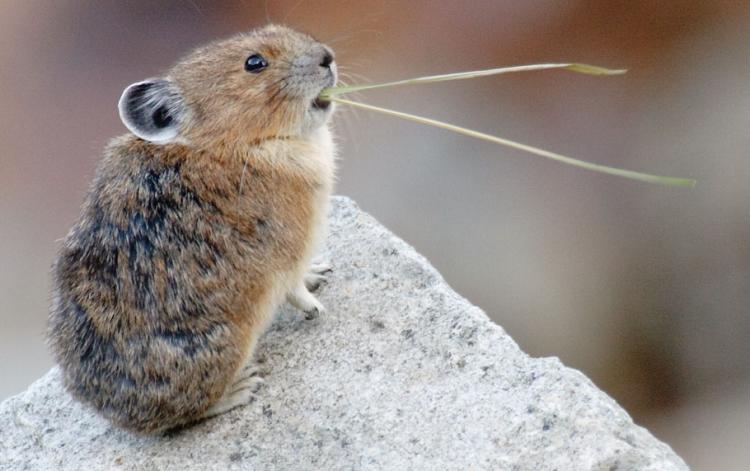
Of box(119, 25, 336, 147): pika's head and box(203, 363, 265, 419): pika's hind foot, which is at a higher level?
box(119, 25, 336, 147): pika's head

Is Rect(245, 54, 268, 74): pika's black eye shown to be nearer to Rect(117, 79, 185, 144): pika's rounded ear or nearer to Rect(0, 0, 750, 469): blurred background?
Rect(117, 79, 185, 144): pika's rounded ear

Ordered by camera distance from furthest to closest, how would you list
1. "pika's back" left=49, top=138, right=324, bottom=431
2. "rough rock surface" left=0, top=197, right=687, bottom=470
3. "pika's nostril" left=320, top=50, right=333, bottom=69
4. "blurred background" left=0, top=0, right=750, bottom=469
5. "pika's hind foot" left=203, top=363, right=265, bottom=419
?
"blurred background" left=0, top=0, right=750, bottom=469 < "pika's nostril" left=320, top=50, right=333, bottom=69 < "pika's hind foot" left=203, top=363, right=265, bottom=419 < "pika's back" left=49, top=138, right=324, bottom=431 < "rough rock surface" left=0, top=197, right=687, bottom=470

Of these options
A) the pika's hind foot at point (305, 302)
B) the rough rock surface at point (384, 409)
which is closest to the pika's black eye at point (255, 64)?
the pika's hind foot at point (305, 302)

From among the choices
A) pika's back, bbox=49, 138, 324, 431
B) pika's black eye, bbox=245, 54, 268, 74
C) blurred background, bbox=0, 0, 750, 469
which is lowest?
blurred background, bbox=0, 0, 750, 469

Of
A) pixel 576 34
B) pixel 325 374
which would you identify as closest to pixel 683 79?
pixel 576 34

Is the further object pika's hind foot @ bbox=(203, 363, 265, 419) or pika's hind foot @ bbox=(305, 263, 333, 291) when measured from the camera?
pika's hind foot @ bbox=(305, 263, 333, 291)

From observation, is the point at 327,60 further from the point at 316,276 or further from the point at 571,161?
the point at 571,161

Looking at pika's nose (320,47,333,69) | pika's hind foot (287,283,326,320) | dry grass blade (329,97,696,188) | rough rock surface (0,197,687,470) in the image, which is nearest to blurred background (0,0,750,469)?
rough rock surface (0,197,687,470)
